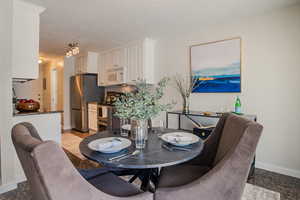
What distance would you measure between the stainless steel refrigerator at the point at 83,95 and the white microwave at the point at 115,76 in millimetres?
756

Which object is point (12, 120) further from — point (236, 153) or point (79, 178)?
point (236, 153)

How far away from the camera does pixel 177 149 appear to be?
4.33 feet

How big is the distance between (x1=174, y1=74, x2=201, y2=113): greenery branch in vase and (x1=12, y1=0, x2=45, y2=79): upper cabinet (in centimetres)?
234

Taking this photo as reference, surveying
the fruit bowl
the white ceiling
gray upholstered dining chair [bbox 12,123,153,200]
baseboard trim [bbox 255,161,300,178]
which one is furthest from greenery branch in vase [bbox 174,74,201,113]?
gray upholstered dining chair [bbox 12,123,153,200]

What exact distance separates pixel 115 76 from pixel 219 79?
2536 mm

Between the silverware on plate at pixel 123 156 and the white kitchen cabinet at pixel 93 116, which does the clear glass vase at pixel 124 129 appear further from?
the white kitchen cabinet at pixel 93 116

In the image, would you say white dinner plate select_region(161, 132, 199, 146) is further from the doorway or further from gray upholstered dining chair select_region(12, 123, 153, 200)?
the doorway

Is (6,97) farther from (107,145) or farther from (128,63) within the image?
(128,63)

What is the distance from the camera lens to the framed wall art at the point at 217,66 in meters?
2.73

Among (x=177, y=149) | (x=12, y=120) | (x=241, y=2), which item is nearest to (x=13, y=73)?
(x=12, y=120)

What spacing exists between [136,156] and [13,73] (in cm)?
206

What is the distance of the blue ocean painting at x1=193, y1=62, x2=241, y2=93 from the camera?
2.73m

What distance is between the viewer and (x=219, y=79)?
2.89 m

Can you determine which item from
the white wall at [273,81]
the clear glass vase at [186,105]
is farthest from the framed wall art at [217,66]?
the clear glass vase at [186,105]
